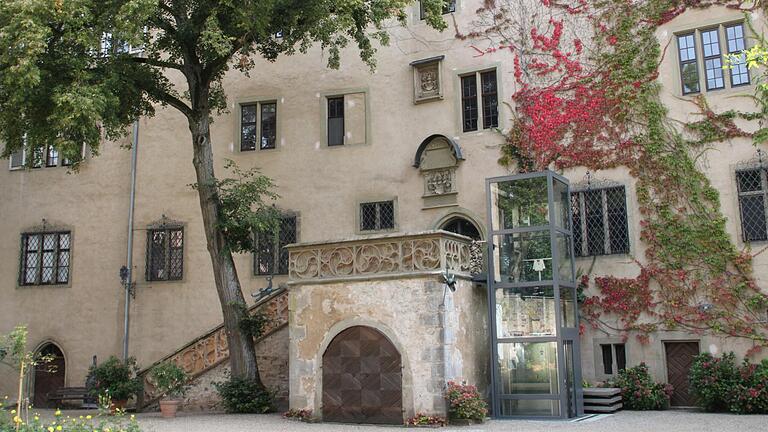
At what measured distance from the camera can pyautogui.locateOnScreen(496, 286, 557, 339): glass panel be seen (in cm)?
1692

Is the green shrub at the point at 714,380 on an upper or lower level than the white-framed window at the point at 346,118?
lower

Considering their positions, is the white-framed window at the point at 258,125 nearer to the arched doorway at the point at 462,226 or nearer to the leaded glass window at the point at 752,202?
the arched doorway at the point at 462,226

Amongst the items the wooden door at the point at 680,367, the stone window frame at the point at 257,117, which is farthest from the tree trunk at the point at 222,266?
the wooden door at the point at 680,367

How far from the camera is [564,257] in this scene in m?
17.6

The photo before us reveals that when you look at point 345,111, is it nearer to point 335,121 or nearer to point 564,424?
point 335,121

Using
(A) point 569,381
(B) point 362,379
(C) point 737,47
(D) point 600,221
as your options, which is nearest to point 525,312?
(A) point 569,381

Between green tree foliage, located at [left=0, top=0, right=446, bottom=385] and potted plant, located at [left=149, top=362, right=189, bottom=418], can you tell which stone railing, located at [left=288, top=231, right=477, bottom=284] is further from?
potted plant, located at [left=149, top=362, right=189, bottom=418]

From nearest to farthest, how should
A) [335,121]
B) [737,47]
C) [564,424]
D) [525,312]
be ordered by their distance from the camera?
[564,424]
[525,312]
[737,47]
[335,121]

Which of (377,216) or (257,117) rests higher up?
(257,117)

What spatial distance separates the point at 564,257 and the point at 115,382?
36.6 feet

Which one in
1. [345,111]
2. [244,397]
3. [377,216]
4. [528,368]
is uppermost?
[345,111]

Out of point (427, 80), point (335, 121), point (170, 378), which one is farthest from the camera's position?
point (335, 121)

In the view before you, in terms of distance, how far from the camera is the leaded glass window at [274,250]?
22.7 metres

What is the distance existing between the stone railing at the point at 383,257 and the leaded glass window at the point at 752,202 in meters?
6.14
